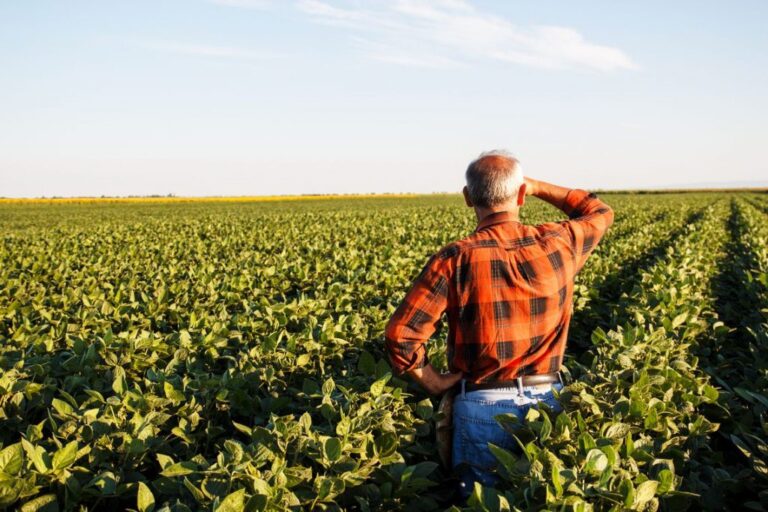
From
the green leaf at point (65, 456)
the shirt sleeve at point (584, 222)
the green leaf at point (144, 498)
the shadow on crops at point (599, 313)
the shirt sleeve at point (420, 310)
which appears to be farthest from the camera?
the shadow on crops at point (599, 313)

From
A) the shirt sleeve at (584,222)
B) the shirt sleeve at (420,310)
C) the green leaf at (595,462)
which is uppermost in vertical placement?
the shirt sleeve at (584,222)

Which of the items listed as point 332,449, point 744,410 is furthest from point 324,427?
point 744,410

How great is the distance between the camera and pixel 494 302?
2539mm

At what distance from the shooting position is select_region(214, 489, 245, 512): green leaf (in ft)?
5.96

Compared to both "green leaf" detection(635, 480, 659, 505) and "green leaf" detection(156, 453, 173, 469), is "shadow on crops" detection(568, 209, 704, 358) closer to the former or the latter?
"green leaf" detection(635, 480, 659, 505)

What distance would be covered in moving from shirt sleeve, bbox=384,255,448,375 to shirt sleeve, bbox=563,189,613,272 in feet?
2.57

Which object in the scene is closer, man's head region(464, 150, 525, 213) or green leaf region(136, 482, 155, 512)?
green leaf region(136, 482, 155, 512)

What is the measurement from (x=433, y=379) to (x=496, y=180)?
1008mm

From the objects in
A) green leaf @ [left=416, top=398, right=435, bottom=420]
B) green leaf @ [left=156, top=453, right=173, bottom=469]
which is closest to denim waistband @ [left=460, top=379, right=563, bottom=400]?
green leaf @ [left=416, top=398, right=435, bottom=420]

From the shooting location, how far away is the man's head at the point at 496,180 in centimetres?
251

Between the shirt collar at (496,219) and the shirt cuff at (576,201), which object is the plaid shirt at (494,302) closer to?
the shirt collar at (496,219)

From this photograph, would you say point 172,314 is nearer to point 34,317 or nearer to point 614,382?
point 34,317

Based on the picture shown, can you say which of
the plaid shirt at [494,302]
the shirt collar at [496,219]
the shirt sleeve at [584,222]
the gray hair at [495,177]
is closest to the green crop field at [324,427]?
the plaid shirt at [494,302]

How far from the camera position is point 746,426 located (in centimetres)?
295
